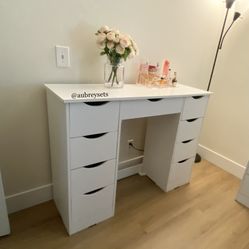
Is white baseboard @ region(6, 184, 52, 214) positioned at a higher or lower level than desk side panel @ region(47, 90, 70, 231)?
lower

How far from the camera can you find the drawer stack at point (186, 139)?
1.53m

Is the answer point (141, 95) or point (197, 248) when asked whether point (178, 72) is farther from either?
point (197, 248)

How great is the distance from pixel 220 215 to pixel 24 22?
1.93m

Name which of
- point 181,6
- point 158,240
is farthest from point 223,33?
point 158,240

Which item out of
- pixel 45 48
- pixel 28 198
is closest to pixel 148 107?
pixel 45 48

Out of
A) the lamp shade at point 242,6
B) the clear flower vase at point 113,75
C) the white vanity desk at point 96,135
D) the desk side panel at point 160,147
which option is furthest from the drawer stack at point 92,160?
the lamp shade at point 242,6

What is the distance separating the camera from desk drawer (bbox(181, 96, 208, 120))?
1491mm

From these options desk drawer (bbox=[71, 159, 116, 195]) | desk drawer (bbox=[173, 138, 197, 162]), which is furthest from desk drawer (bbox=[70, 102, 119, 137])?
desk drawer (bbox=[173, 138, 197, 162])

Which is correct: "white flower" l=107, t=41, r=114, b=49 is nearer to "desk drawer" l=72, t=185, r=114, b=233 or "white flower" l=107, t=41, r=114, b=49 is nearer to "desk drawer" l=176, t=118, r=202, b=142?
"desk drawer" l=176, t=118, r=202, b=142

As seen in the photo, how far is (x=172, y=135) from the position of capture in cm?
160

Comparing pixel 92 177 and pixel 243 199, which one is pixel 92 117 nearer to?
pixel 92 177

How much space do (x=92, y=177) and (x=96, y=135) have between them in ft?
0.90

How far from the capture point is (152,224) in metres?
1.44

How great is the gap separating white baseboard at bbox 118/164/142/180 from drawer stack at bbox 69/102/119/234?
49 cm
